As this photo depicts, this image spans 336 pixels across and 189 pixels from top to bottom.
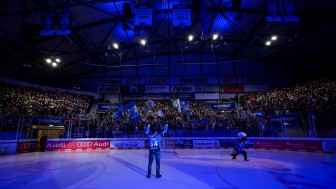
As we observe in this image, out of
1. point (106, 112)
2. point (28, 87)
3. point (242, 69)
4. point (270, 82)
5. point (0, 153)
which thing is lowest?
point (0, 153)

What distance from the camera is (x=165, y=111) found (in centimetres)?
2492

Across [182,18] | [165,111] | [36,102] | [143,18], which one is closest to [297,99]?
[165,111]

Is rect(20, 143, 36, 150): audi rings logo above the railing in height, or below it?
below

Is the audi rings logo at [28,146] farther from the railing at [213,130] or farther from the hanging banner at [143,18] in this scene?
the hanging banner at [143,18]

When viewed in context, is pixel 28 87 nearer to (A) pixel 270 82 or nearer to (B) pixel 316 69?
(A) pixel 270 82

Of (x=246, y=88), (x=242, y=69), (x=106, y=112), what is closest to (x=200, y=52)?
(x=242, y=69)

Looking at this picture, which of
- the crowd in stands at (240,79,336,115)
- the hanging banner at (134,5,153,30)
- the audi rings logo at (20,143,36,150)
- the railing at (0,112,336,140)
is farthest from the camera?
the crowd in stands at (240,79,336,115)

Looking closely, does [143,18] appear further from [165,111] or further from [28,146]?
[165,111]

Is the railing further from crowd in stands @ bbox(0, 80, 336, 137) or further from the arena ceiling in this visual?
the arena ceiling

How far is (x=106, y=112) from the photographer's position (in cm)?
2608

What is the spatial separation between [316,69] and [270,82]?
6.58m

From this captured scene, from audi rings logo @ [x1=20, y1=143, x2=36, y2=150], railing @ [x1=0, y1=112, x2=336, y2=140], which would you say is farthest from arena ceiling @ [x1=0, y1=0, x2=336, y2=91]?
audi rings logo @ [x1=20, y1=143, x2=36, y2=150]

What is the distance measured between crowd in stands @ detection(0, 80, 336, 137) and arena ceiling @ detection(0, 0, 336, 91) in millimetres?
4917

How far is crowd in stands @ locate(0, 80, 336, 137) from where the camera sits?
17797 millimetres
